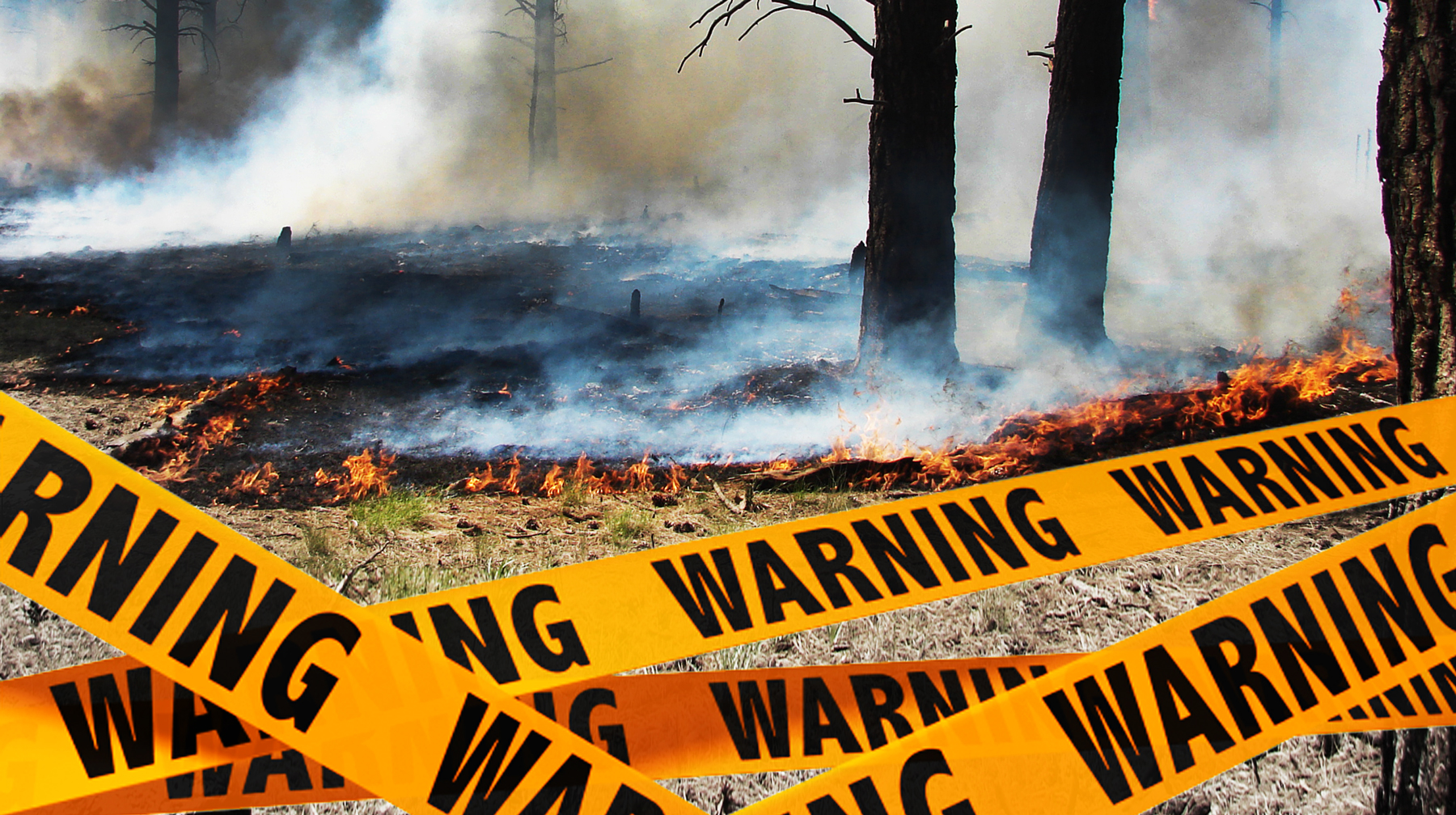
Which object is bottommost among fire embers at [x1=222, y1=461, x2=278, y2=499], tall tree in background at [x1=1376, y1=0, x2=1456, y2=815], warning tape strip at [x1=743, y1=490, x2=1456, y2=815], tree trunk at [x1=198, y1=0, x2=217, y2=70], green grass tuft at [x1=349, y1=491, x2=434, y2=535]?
fire embers at [x1=222, y1=461, x2=278, y2=499]

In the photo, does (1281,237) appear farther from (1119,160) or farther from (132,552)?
(132,552)

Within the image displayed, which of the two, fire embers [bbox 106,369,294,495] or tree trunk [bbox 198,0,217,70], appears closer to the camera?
fire embers [bbox 106,369,294,495]

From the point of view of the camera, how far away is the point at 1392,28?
7.36 feet

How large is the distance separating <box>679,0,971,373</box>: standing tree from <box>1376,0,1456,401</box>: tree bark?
18.7 feet

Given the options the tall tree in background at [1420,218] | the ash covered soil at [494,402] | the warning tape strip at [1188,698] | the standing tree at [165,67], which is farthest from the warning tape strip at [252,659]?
the standing tree at [165,67]

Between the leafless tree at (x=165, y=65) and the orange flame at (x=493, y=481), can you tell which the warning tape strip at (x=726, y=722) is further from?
the leafless tree at (x=165, y=65)

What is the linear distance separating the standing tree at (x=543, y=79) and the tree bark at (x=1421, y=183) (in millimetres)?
25149

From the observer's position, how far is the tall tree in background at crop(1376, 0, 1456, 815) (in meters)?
2.10

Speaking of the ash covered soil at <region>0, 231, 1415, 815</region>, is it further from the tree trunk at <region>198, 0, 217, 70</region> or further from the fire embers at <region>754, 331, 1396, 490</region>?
the tree trunk at <region>198, 0, 217, 70</region>

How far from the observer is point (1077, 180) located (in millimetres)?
9727

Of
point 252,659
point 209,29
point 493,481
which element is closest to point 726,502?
point 493,481

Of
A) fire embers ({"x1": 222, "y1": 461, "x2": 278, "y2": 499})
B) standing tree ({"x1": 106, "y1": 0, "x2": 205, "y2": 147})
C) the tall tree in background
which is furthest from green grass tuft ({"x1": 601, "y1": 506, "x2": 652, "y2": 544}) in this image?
standing tree ({"x1": 106, "y1": 0, "x2": 205, "y2": 147})

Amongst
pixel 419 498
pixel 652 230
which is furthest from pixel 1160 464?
pixel 652 230

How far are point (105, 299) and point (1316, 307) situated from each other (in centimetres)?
1846
